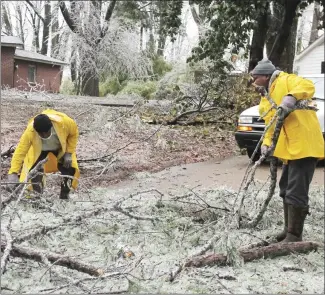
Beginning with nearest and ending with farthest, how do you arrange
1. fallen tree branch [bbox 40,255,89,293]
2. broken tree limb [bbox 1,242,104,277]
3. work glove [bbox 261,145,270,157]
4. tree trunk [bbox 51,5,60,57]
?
fallen tree branch [bbox 40,255,89,293], broken tree limb [bbox 1,242,104,277], work glove [bbox 261,145,270,157], tree trunk [bbox 51,5,60,57]

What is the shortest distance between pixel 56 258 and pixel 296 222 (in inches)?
74.0

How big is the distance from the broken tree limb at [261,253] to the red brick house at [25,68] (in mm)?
5950

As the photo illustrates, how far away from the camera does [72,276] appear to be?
318 centimetres

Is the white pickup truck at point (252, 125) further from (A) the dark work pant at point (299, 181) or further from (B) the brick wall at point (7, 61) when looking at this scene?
(B) the brick wall at point (7, 61)

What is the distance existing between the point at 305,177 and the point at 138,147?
5.74m

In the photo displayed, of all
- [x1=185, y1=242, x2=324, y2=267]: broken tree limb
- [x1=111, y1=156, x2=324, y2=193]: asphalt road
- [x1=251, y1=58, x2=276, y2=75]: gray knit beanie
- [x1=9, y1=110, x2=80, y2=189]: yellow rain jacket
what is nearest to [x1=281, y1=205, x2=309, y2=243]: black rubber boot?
[x1=185, y1=242, x2=324, y2=267]: broken tree limb

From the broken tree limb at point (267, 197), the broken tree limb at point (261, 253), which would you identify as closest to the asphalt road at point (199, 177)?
the broken tree limb at point (267, 197)

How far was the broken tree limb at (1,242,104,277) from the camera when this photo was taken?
3.09m

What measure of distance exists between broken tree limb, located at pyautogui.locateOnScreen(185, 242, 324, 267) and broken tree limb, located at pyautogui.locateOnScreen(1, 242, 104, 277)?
589 millimetres

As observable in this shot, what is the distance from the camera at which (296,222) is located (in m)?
4.08

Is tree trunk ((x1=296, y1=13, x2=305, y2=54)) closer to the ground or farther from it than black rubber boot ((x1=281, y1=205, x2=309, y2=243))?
farther from it

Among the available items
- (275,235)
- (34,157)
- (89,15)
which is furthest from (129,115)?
(89,15)

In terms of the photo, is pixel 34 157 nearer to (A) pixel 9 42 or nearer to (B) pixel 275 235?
(B) pixel 275 235

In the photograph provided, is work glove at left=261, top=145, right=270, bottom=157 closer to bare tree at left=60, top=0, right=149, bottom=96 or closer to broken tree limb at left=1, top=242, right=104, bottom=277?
broken tree limb at left=1, top=242, right=104, bottom=277
